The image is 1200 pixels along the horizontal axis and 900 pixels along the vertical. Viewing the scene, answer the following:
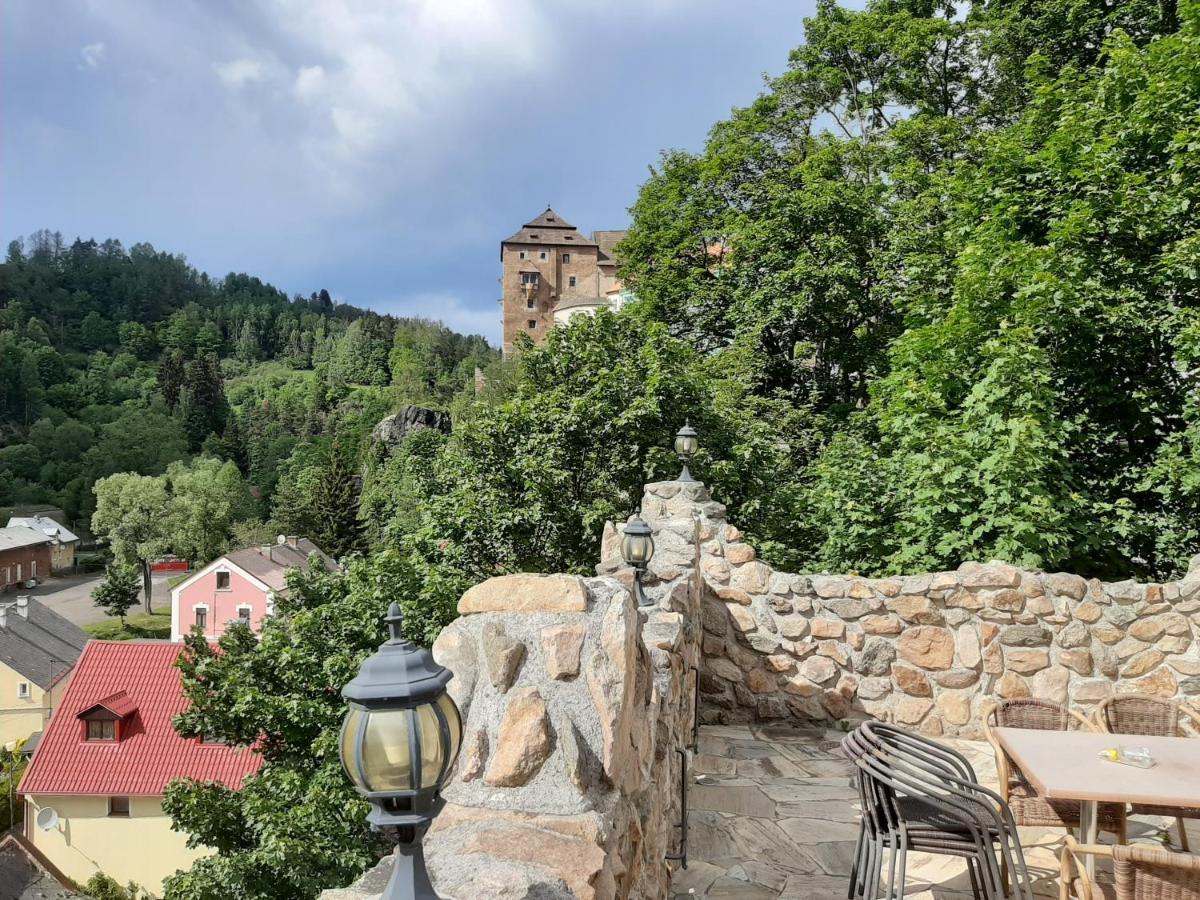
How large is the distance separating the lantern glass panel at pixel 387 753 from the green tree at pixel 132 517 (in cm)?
5075

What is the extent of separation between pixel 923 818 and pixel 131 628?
45075 millimetres

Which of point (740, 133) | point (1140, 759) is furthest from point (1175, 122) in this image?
point (740, 133)

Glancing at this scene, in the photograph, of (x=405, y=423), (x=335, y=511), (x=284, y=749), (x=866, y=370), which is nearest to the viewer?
(x=284, y=749)

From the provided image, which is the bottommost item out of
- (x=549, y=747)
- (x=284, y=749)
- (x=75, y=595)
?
(x=75, y=595)

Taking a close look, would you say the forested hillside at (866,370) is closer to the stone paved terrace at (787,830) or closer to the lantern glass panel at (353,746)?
the stone paved terrace at (787,830)

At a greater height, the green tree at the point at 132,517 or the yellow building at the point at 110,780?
the green tree at the point at 132,517

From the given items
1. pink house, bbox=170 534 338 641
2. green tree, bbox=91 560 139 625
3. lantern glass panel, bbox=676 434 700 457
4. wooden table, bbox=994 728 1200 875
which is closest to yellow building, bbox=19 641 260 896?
lantern glass panel, bbox=676 434 700 457

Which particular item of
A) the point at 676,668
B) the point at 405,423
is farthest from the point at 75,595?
the point at 676,668

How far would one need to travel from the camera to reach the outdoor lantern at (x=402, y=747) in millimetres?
1161

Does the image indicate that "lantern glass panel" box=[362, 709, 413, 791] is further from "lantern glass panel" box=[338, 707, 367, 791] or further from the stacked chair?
the stacked chair

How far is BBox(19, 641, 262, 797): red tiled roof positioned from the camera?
1686 cm

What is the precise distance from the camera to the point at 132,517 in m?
44.9

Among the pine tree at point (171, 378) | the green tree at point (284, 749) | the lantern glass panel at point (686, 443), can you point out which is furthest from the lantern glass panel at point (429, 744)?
the pine tree at point (171, 378)

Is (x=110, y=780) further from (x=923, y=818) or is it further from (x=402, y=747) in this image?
(x=402, y=747)
